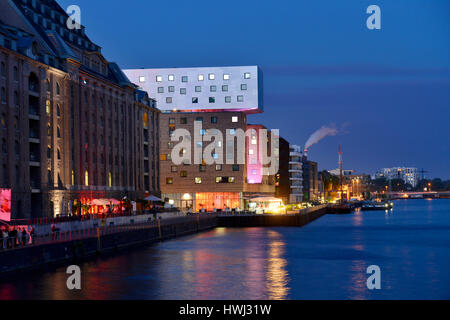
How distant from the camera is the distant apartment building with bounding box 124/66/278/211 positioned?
165375mm

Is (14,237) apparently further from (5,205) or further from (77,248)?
(77,248)

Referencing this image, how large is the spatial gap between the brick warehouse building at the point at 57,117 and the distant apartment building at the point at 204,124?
137 ft

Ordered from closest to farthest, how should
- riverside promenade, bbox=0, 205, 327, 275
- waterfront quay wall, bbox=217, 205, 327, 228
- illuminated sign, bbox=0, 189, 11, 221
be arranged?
1. illuminated sign, bbox=0, 189, 11, 221
2. riverside promenade, bbox=0, 205, 327, 275
3. waterfront quay wall, bbox=217, 205, 327, 228

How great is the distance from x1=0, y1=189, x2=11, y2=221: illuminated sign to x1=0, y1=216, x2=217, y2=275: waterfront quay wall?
10.1ft

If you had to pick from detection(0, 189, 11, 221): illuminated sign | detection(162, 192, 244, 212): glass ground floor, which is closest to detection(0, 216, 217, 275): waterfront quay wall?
detection(0, 189, 11, 221): illuminated sign

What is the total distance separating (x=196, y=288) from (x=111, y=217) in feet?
131

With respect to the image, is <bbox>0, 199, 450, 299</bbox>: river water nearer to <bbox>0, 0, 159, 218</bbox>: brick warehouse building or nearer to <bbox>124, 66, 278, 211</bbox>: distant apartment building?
<bbox>0, 0, 159, 218</bbox>: brick warehouse building

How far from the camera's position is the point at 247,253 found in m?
80.4

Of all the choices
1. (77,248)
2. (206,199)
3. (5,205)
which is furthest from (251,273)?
(206,199)

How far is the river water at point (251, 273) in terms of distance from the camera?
4969 centimetres

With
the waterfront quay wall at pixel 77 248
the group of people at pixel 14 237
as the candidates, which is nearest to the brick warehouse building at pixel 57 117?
the waterfront quay wall at pixel 77 248

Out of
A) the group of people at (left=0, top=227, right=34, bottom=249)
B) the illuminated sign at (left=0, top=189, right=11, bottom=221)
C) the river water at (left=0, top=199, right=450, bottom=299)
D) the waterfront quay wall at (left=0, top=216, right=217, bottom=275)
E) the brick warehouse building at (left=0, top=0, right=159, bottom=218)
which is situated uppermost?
the brick warehouse building at (left=0, top=0, right=159, bottom=218)

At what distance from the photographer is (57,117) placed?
295 feet

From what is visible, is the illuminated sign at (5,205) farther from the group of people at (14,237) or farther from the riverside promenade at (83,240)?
the riverside promenade at (83,240)
